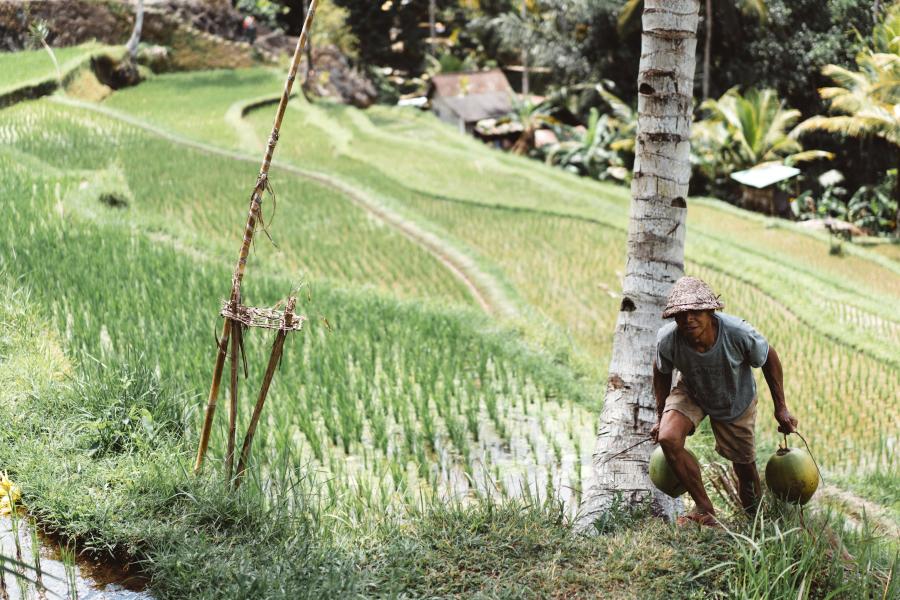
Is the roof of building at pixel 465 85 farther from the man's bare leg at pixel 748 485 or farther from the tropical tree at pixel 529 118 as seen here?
the man's bare leg at pixel 748 485

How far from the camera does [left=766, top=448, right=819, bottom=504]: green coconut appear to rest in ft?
8.61

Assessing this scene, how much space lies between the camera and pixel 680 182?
319 centimetres

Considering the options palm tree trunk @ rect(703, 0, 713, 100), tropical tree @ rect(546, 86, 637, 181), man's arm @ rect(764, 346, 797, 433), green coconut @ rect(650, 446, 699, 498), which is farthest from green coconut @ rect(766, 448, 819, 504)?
palm tree trunk @ rect(703, 0, 713, 100)

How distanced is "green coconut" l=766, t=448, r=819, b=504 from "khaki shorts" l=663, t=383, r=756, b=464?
182 mm

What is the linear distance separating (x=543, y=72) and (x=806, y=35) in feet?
25.2

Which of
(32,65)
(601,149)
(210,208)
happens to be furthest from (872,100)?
(32,65)

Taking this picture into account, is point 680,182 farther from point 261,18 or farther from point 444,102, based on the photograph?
point 444,102

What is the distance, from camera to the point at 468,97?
21469 millimetres

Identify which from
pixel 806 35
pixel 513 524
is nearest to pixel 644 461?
pixel 513 524

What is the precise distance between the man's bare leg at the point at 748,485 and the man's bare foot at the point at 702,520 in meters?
0.18

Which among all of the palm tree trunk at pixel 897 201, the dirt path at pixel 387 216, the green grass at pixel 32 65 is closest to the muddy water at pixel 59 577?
the dirt path at pixel 387 216

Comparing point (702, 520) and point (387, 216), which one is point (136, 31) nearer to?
point (387, 216)

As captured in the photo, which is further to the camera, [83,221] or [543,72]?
[543,72]

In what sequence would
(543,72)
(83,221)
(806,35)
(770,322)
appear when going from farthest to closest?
(543,72), (806,35), (770,322), (83,221)
